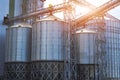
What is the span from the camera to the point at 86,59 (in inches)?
2349

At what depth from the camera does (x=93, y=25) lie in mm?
73812

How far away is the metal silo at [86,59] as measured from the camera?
59.6m

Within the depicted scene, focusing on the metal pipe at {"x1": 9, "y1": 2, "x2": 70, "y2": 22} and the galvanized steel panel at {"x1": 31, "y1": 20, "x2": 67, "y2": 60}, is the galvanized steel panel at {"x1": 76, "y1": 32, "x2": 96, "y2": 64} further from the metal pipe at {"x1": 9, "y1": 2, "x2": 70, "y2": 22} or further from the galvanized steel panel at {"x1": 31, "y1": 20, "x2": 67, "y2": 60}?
the metal pipe at {"x1": 9, "y1": 2, "x2": 70, "y2": 22}

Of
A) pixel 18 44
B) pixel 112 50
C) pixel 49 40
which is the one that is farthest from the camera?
pixel 112 50

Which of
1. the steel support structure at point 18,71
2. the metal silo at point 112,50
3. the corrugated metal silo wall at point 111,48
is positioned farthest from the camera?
the metal silo at point 112,50

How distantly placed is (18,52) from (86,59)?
13.9 metres

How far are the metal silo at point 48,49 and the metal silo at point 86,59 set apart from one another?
620 centimetres

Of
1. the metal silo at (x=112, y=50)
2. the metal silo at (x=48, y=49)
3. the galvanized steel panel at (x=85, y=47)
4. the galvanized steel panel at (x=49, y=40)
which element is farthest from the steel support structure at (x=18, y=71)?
the metal silo at (x=112, y=50)

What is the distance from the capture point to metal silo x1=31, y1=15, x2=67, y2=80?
177 feet

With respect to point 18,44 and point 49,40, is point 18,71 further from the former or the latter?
point 49,40

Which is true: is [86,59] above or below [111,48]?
below

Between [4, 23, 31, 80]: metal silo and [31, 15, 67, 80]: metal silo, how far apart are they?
9.30 feet

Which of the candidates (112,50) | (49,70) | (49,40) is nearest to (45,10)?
(49,40)

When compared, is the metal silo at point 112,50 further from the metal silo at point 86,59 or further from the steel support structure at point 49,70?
the steel support structure at point 49,70
